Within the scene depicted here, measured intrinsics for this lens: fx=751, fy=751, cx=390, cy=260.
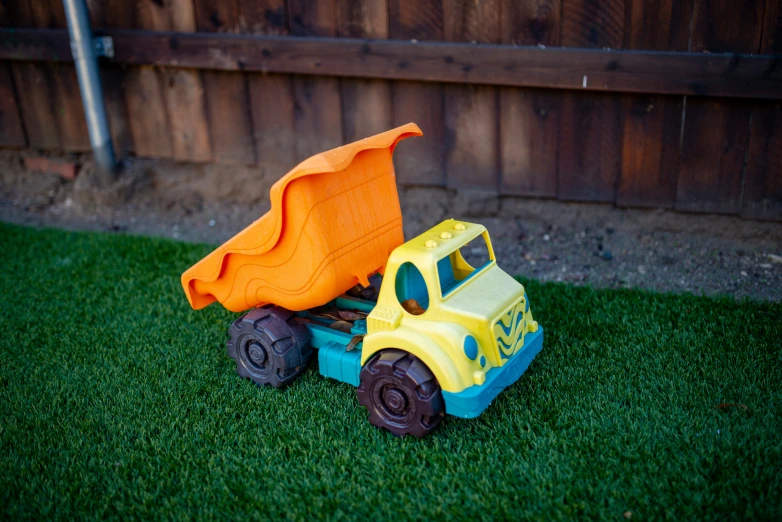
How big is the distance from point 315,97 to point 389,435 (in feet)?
9.23

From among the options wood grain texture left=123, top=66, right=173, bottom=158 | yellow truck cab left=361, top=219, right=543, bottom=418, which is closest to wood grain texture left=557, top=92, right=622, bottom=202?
yellow truck cab left=361, top=219, right=543, bottom=418

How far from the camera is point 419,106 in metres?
5.02

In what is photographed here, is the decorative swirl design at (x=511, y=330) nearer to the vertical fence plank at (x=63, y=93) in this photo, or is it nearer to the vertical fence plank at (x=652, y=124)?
the vertical fence plank at (x=652, y=124)

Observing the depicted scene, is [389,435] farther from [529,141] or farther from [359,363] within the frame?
[529,141]

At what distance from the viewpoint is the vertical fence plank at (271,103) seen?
5.11 metres

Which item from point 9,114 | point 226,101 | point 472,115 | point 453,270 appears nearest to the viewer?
point 453,270

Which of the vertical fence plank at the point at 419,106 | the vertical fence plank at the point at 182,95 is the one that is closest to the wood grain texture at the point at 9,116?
the vertical fence plank at the point at 182,95

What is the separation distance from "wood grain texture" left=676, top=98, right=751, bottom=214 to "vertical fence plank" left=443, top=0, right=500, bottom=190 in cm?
119

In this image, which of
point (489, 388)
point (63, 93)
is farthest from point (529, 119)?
point (63, 93)

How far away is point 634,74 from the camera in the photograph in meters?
4.46

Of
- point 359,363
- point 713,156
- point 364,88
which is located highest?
point 364,88

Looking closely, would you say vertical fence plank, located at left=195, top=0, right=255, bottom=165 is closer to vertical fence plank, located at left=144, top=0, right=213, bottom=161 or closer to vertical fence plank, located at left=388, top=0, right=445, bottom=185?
vertical fence plank, located at left=144, top=0, right=213, bottom=161

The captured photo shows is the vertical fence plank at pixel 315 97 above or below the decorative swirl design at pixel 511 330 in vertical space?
above

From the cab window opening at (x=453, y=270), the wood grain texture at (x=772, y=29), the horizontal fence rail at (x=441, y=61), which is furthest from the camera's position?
the horizontal fence rail at (x=441, y=61)
